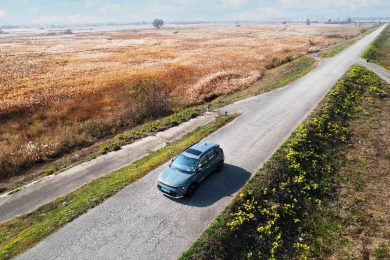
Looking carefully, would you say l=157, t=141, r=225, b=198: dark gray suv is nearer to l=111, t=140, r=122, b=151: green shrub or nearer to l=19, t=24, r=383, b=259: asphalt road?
l=19, t=24, r=383, b=259: asphalt road

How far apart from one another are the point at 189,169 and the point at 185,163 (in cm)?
55

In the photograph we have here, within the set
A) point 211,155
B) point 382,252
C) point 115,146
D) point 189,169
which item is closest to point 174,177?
point 189,169

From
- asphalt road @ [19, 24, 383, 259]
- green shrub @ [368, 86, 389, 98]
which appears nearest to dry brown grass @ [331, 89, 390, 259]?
asphalt road @ [19, 24, 383, 259]

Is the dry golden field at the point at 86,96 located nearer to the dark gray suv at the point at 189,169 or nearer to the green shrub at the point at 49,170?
the green shrub at the point at 49,170

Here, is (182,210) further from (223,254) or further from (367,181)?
(367,181)

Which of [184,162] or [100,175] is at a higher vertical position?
[184,162]

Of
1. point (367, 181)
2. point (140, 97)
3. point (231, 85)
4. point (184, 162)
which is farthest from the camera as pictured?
point (231, 85)

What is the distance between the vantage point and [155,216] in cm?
1566

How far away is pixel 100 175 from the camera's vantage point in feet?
68.9

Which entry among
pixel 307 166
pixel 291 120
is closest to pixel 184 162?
pixel 307 166

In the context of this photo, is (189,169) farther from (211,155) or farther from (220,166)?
(220,166)

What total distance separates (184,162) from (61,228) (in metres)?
6.69

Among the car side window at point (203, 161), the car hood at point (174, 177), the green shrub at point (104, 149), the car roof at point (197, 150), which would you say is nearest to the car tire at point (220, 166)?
the car roof at point (197, 150)

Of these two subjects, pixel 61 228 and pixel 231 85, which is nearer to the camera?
pixel 61 228
